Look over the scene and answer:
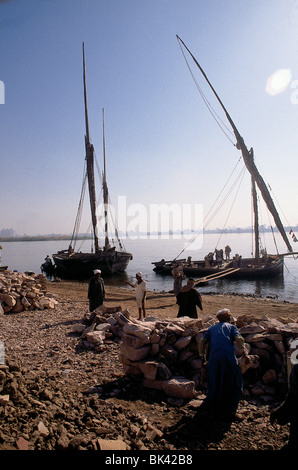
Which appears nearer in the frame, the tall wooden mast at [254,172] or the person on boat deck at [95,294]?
the person on boat deck at [95,294]

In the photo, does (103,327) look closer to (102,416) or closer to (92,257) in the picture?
(102,416)

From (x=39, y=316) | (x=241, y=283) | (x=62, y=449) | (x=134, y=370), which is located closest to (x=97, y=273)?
(x=39, y=316)

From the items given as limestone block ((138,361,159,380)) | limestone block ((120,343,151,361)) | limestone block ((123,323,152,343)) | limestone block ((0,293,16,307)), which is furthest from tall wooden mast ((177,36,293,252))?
limestone block ((0,293,16,307))

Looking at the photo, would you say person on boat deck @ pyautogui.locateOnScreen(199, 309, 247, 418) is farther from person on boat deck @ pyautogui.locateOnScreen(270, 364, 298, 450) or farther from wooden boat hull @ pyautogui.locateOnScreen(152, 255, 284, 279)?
wooden boat hull @ pyautogui.locateOnScreen(152, 255, 284, 279)

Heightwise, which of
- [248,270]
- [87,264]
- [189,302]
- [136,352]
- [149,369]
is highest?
[189,302]

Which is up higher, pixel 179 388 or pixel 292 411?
pixel 292 411

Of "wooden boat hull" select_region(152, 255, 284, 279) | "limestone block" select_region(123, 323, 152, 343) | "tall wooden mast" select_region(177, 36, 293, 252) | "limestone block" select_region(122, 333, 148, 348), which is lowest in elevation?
"wooden boat hull" select_region(152, 255, 284, 279)

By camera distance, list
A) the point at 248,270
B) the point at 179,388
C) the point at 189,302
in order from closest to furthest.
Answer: the point at 179,388
the point at 189,302
the point at 248,270

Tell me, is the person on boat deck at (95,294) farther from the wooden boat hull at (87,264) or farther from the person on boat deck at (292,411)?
the wooden boat hull at (87,264)

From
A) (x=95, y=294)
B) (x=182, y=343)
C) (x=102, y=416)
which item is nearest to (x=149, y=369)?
(x=182, y=343)

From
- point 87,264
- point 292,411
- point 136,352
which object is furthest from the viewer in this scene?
point 87,264

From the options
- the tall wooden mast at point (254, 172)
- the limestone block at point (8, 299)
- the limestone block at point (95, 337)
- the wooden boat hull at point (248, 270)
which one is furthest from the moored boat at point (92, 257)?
the limestone block at point (95, 337)
